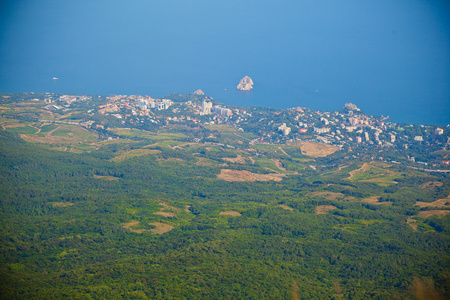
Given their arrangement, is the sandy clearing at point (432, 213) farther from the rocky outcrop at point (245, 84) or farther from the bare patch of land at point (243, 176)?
the rocky outcrop at point (245, 84)

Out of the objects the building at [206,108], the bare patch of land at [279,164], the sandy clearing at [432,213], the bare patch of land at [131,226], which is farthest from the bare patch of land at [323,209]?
the building at [206,108]

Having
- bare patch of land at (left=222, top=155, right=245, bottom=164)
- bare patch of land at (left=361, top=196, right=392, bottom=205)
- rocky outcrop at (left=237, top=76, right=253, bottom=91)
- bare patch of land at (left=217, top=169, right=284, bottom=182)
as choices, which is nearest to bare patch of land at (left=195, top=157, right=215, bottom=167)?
bare patch of land at (left=217, top=169, right=284, bottom=182)

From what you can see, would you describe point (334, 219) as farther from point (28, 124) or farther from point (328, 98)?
point (328, 98)

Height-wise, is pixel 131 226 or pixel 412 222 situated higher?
pixel 412 222

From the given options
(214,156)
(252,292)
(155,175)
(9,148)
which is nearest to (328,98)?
(214,156)

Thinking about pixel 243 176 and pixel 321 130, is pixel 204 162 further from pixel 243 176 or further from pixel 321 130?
pixel 321 130

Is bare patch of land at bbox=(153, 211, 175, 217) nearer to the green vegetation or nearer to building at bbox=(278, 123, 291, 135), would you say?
the green vegetation

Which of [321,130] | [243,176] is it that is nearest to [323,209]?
[243,176]
